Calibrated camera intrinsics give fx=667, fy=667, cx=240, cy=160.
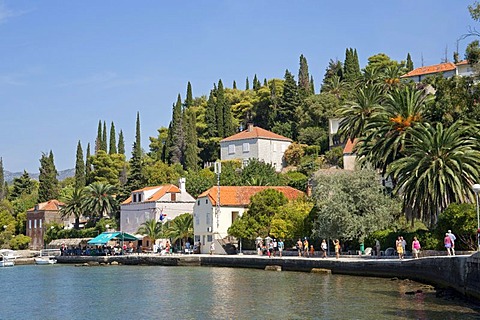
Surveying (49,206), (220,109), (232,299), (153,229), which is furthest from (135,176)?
(232,299)

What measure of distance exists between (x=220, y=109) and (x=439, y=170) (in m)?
81.9

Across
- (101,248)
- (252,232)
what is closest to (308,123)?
(101,248)

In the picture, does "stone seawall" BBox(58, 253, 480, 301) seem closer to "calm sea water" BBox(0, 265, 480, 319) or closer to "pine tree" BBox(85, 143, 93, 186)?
"calm sea water" BBox(0, 265, 480, 319)

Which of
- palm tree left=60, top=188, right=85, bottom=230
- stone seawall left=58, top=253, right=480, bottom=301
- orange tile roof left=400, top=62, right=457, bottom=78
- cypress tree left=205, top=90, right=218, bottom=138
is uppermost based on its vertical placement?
orange tile roof left=400, top=62, right=457, bottom=78

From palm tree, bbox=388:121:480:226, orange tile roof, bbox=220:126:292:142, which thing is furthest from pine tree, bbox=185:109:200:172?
palm tree, bbox=388:121:480:226

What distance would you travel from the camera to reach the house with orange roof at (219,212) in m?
72.6

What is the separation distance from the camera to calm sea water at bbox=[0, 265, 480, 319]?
28422 mm

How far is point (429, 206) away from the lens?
43438 mm

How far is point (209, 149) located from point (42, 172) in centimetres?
2922

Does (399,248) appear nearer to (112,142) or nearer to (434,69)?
(434,69)

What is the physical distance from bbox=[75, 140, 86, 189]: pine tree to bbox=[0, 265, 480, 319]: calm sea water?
205 ft

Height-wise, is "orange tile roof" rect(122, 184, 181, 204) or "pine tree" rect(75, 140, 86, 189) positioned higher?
"pine tree" rect(75, 140, 86, 189)

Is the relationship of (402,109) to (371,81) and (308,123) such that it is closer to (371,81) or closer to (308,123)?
(371,81)

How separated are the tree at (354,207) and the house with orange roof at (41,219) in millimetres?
63900
